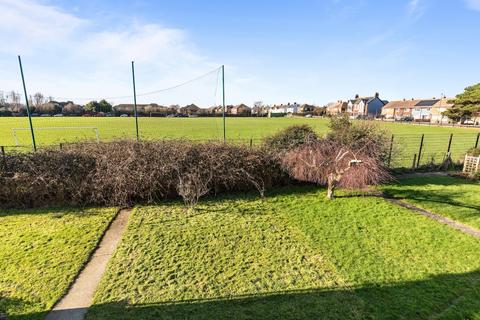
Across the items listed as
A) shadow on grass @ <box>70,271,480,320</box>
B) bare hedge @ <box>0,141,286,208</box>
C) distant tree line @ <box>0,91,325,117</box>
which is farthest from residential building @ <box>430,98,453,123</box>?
shadow on grass @ <box>70,271,480,320</box>

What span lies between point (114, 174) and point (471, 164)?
1269 cm

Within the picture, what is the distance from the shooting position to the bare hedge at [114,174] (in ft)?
21.1

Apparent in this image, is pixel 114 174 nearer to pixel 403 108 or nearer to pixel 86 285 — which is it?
pixel 86 285

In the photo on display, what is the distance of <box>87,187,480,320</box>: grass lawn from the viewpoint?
3.20m

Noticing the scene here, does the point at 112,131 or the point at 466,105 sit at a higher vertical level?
the point at 466,105

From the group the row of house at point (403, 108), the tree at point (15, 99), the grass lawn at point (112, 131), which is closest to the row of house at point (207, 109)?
the grass lawn at point (112, 131)

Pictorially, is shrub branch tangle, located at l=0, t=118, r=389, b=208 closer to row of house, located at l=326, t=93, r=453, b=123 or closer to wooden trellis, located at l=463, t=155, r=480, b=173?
wooden trellis, located at l=463, t=155, r=480, b=173

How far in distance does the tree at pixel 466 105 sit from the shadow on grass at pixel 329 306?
44.2 meters

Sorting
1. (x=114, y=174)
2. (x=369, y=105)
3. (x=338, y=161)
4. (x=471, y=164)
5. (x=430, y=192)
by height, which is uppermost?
(x=369, y=105)

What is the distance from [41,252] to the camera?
4426mm

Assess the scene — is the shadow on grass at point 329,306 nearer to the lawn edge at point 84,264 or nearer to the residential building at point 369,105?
the lawn edge at point 84,264

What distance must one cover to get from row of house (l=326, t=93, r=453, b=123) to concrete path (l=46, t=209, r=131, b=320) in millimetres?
57044

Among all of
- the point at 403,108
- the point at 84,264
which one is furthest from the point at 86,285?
the point at 403,108

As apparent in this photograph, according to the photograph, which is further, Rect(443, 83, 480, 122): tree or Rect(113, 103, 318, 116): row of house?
Rect(443, 83, 480, 122): tree
